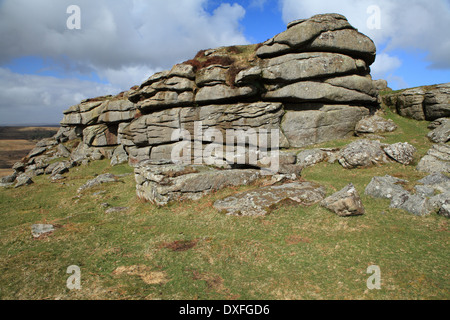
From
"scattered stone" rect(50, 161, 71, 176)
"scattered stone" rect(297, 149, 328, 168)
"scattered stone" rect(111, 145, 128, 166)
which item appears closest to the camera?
"scattered stone" rect(297, 149, 328, 168)

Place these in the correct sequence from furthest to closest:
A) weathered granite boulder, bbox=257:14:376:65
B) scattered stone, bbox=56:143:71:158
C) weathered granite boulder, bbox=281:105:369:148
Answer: scattered stone, bbox=56:143:71:158 < weathered granite boulder, bbox=281:105:369:148 < weathered granite boulder, bbox=257:14:376:65

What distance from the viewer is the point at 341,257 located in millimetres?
13297

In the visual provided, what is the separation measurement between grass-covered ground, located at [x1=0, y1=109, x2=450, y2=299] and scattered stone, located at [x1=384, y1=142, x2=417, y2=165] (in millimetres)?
4100

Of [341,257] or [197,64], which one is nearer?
[341,257]

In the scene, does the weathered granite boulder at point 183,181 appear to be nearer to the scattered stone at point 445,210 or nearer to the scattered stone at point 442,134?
the scattered stone at point 445,210

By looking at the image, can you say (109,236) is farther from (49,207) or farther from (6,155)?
(6,155)

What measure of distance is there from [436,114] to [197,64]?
136 ft

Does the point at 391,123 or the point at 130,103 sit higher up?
the point at 130,103

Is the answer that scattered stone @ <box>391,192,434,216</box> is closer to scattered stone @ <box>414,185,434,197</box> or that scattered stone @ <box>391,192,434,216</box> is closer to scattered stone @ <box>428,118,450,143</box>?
scattered stone @ <box>414,185,434,197</box>

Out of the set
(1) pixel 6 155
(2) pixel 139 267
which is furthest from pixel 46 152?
(1) pixel 6 155

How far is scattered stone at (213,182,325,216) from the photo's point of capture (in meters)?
19.8

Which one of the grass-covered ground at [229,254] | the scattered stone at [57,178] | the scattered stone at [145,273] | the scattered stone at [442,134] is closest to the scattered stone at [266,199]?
the grass-covered ground at [229,254]

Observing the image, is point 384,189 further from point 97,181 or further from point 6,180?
point 6,180

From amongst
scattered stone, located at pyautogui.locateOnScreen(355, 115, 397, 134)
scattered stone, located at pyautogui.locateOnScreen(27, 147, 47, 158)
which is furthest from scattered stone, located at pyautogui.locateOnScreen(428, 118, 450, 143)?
scattered stone, located at pyautogui.locateOnScreen(27, 147, 47, 158)
